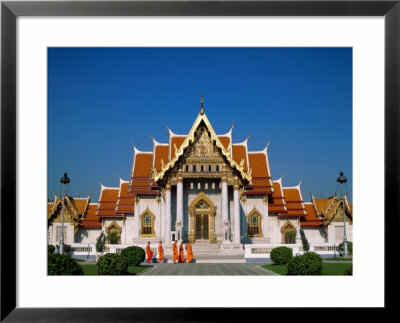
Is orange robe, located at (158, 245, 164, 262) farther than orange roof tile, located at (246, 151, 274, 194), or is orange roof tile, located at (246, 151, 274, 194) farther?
orange roof tile, located at (246, 151, 274, 194)

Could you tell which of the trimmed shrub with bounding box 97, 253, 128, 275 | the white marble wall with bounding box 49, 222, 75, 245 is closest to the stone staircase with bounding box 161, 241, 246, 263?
the trimmed shrub with bounding box 97, 253, 128, 275

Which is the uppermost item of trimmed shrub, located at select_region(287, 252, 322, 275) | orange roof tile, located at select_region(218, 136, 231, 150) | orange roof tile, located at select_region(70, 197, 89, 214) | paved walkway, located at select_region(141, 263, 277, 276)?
orange roof tile, located at select_region(218, 136, 231, 150)

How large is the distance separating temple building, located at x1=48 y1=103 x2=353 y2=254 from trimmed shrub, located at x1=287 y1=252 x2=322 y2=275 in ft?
24.4

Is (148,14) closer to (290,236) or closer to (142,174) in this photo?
(142,174)

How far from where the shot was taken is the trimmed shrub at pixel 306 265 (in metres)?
12.5

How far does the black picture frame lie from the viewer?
8203 millimetres

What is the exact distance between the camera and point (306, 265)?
41.3 feet

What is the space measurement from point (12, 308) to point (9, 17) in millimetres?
4824

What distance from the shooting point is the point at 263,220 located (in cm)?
2422

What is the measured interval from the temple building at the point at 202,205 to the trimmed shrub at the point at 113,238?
0.67 ft

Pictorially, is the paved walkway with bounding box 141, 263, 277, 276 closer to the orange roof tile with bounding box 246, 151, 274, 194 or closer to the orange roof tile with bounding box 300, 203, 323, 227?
the orange roof tile with bounding box 246, 151, 274, 194

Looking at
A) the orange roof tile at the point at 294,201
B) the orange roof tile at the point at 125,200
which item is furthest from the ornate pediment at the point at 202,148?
the orange roof tile at the point at 294,201

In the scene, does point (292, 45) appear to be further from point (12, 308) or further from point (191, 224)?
point (191, 224)

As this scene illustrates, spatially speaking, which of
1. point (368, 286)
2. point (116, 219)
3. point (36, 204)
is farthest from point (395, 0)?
point (116, 219)
